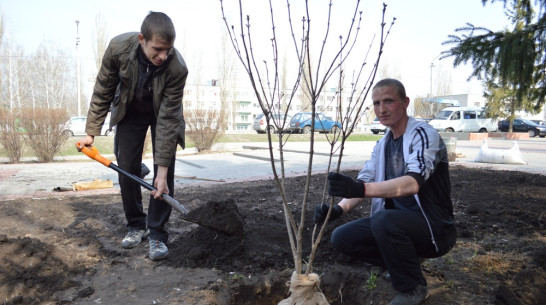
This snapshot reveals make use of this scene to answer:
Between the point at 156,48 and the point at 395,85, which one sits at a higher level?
the point at 156,48

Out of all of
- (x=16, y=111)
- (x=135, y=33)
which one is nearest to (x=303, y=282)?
(x=135, y=33)

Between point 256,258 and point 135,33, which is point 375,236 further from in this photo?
point 135,33

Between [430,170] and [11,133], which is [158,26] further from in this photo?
[11,133]

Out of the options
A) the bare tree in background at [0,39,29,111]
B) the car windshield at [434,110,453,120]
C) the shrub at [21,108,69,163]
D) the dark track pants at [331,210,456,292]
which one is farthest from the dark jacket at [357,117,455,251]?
the bare tree in background at [0,39,29,111]

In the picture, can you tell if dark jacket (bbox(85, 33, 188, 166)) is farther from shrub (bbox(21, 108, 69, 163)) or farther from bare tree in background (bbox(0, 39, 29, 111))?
bare tree in background (bbox(0, 39, 29, 111))

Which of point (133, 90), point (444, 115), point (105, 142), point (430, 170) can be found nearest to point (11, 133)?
point (105, 142)

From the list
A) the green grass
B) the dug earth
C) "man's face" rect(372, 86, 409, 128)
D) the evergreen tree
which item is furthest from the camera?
the green grass

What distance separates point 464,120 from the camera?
27.9m

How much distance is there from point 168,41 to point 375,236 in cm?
179

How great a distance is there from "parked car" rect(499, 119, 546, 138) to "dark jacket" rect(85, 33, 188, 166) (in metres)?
32.8

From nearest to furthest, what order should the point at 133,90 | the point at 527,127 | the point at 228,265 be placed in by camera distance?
the point at 228,265 < the point at 133,90 < the point at 527,127

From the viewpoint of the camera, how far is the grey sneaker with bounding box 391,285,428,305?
7.27 feet

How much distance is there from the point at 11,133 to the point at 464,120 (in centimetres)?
2648

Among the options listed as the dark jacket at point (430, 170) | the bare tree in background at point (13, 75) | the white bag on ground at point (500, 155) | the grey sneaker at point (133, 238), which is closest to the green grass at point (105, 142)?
the white bag on ground at point (500, 155)
